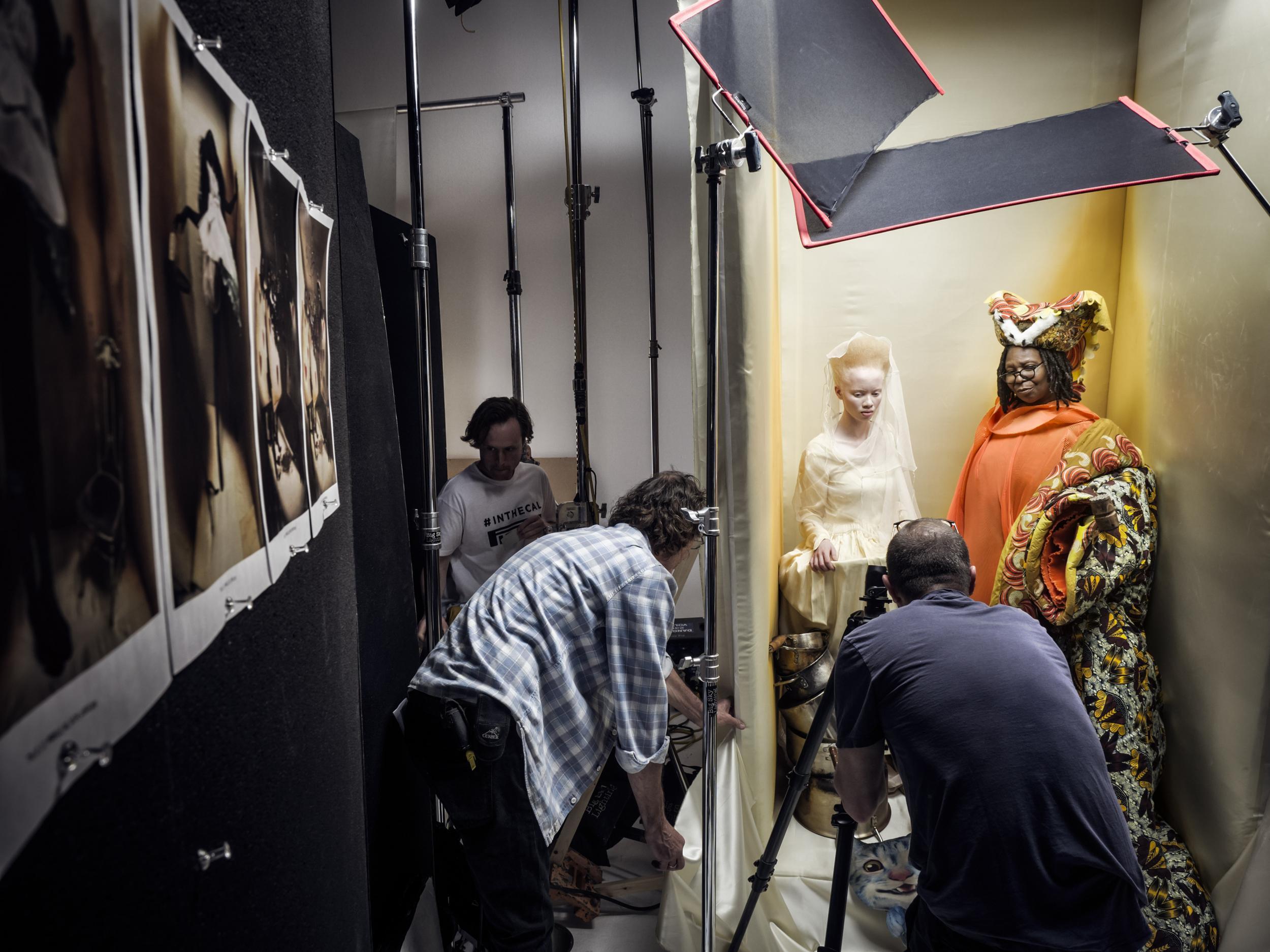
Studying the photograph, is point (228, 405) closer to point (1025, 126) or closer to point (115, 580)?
point (115, 580)

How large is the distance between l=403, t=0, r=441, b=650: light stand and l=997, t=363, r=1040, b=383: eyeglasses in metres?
1.56

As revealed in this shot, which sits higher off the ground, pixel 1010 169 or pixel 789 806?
pixel 1010 169

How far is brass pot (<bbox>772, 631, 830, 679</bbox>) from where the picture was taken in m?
2.33

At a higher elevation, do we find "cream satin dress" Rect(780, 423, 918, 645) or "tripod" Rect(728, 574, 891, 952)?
"cream satin dress" Rect(780, 423, 918, 645)

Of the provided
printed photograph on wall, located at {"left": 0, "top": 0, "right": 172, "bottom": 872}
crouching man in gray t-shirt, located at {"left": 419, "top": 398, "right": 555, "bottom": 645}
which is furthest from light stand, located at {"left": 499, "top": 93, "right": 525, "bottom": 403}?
printed photograph on wall, located at {"left": 0, "top": 0, "right": 172, "bottom": 872}

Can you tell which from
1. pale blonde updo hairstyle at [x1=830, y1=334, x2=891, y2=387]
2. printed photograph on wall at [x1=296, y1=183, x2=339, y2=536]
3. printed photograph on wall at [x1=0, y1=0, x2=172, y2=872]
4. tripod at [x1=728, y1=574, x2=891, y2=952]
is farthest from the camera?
pale blonde updo hairstyle at [x1=830, y1=334, x2=891, y2=387]

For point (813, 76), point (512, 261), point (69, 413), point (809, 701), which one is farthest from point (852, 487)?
point (69, 413)

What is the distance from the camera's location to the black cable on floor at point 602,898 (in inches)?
90.2

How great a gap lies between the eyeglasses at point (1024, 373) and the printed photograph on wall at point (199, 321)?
209cm

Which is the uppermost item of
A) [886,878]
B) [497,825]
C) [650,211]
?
[650,211]

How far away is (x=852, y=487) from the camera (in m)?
2.43

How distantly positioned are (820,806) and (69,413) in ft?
7.56

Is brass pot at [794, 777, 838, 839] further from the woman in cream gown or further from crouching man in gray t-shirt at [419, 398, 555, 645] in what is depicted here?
crouching man in gray t-shirt at [419, 398, 555, 645]

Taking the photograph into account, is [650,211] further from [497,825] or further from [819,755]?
[497,825]
